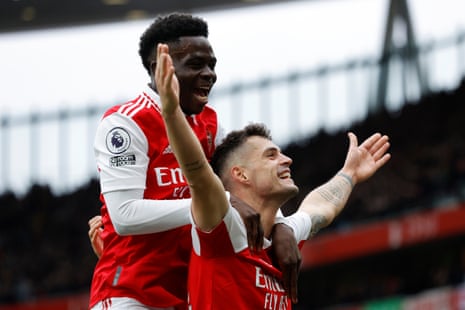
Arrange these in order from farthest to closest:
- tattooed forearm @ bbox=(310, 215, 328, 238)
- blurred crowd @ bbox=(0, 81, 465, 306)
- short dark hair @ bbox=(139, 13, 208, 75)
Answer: blurred crowd @ bbox=(0, 81, 465, 306) < tattooed forearm @ bbox=(310, 215, 328, 238) < short dark hair @ bbox=(139, 13, 208, 75)

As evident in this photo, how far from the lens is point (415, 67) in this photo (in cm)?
2927

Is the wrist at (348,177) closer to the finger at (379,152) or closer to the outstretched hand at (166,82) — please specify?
the finger at (379,152)

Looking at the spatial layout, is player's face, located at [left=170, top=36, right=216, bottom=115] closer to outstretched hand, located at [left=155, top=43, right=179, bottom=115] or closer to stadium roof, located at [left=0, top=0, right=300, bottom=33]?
outstretched hand, located at [left=155, top=43, right=179, bottom=115]

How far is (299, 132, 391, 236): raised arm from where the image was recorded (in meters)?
6.32

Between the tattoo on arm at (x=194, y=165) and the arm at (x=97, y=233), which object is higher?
the tattoo on arm at (x=194, y=165)

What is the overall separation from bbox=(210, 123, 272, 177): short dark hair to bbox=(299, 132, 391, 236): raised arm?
28.3 inches

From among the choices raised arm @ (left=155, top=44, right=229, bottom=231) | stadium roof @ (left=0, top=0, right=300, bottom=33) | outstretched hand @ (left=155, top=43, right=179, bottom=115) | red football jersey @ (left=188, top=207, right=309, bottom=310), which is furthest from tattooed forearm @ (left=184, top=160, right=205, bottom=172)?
stadium roof @ (left=0, top=0, right=300, bottom=33)

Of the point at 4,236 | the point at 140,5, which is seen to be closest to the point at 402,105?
the point at 140,5

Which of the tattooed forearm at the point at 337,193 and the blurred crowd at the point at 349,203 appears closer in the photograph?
the tattooed forearm at the point at 337,193

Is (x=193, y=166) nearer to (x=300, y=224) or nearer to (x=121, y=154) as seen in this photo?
(x=121, y=154)

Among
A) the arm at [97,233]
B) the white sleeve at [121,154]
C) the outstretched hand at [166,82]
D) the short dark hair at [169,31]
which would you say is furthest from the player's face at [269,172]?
the arm at [97,233]

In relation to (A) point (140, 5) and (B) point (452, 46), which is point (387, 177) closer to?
(B) point (452, 46)

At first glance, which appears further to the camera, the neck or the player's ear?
the player's ear

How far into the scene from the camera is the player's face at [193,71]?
5465 millimetres
